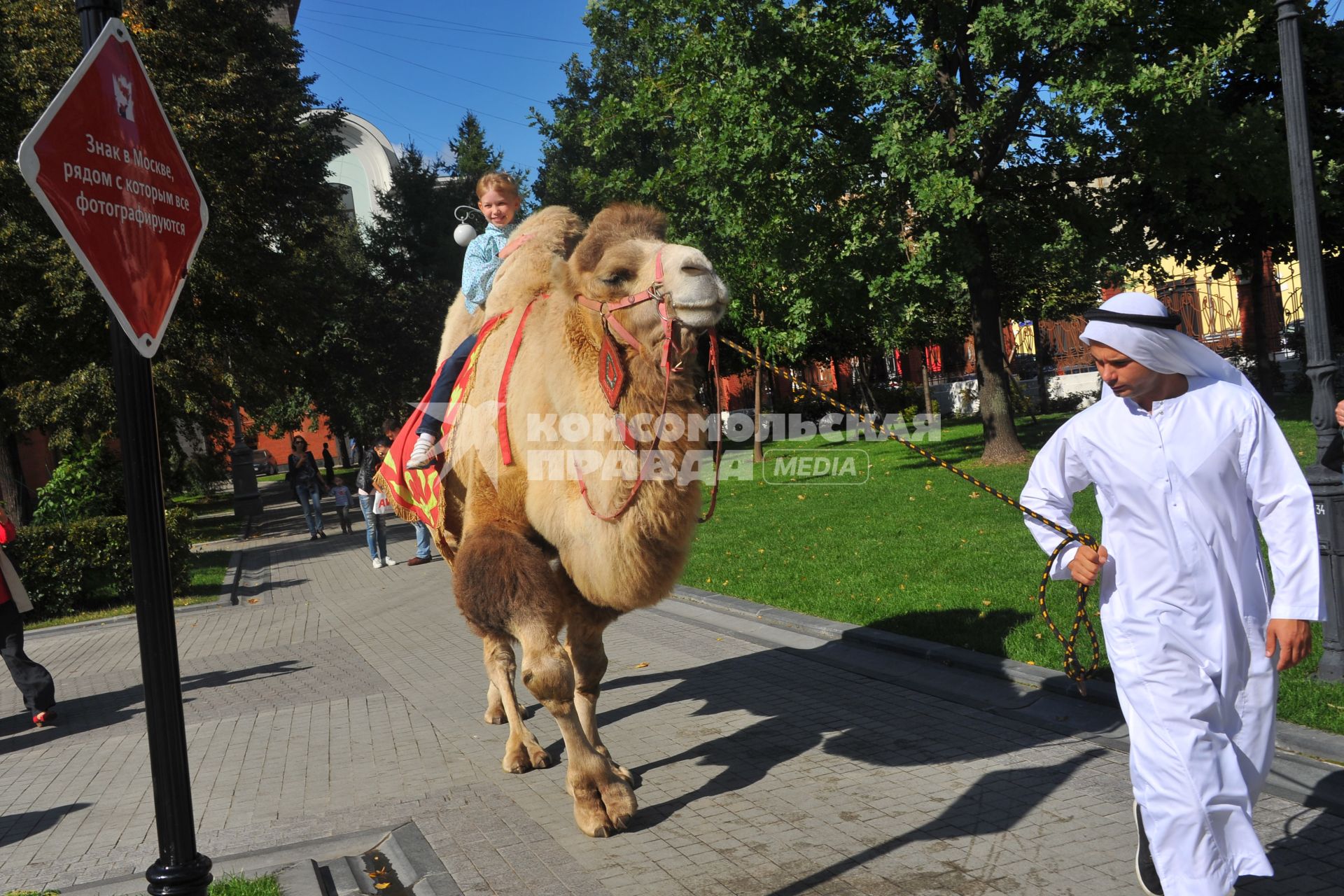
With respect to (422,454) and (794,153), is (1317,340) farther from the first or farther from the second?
(794,153)

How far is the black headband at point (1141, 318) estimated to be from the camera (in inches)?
149

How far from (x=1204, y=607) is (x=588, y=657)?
3.30 meters

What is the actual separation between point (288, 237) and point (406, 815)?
23.0m

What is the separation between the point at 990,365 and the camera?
21562 millimetres

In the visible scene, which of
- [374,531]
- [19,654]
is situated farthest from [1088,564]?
[374,531]

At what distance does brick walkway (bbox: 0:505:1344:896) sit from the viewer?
182 inches

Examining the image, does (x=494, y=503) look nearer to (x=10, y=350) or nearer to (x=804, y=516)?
(x=804, y=516)

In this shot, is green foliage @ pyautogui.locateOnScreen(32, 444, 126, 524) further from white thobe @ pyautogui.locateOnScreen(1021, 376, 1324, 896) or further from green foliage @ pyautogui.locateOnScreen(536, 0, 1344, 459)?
white thobe @ pyautogui.locateOnScreen(1021, 376, 1324, 896)

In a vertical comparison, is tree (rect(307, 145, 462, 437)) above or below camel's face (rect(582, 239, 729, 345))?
above

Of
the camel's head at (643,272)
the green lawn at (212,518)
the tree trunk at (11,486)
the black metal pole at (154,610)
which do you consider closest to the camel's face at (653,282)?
the camel's head at (643,272)

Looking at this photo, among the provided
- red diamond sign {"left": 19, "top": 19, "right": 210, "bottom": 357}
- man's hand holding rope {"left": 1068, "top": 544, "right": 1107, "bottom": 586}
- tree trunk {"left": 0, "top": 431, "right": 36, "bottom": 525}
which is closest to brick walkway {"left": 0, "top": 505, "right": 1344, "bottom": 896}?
man's hand holding rope {"left": 1068, "top": 544, "right": 1107, "bottom": 586}

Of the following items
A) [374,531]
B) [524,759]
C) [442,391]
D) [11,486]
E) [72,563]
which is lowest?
[524,759]

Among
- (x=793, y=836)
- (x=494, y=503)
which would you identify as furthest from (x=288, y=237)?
(x=793, y=836)

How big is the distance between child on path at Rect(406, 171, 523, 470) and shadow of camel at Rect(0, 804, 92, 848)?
9.66ft
